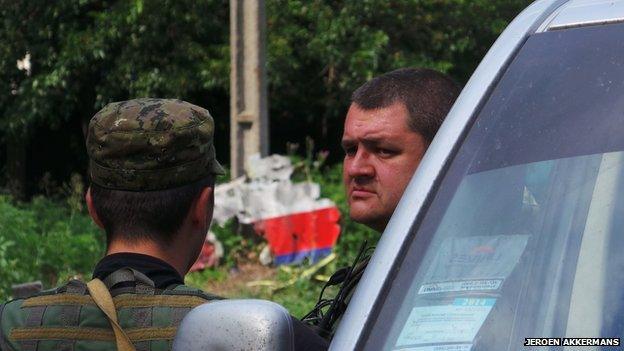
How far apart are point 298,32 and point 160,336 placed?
13527mm

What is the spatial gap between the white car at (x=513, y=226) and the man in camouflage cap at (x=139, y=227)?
0.48m

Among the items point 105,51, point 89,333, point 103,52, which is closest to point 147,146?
point 89,333

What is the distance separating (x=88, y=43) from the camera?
595 inches

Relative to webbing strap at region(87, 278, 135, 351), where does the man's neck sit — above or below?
above

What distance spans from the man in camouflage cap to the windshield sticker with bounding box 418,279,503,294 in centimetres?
56

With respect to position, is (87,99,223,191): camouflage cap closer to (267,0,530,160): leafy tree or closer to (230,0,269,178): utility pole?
(230,0,269,178): utility pole

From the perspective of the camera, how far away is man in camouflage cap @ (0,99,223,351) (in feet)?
7.21

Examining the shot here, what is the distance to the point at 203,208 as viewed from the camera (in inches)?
94.5

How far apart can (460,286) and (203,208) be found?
0.73 m

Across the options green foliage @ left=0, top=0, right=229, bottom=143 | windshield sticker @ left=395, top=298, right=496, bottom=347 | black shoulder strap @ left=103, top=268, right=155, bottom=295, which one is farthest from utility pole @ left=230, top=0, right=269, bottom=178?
windshield sticker @ left=395, top=298, right=496, bottom=347

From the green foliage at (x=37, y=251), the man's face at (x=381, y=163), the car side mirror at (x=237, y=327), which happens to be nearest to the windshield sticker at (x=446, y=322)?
the car side mirror at (x=237, y=327)

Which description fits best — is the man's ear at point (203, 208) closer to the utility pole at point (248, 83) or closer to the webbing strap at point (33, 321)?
the webbing strap at point (33, 321)

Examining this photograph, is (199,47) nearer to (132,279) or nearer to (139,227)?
(139,227)

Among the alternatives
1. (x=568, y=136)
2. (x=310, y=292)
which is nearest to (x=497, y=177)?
(x=568, y=136)
